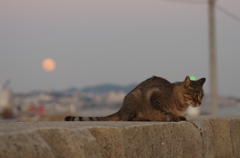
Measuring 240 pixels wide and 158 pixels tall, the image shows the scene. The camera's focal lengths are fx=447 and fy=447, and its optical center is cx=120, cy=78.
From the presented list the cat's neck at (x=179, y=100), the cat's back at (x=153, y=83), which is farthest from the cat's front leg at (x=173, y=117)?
the cat's back at (x=153, y=83)

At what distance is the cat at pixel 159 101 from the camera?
5840mm

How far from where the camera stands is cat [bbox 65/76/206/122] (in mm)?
5840

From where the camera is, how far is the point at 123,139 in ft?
11.1

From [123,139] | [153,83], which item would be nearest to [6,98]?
[153,83]

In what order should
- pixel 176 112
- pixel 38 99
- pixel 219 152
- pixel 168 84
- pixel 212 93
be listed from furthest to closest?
pixel 38 99, pixel 212 93, pixel 168 84, pixel 176 112, pixel 219 152

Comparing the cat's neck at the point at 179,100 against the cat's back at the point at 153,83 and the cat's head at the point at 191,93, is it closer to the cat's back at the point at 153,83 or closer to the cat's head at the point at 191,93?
the cat's head at the point at 191,93

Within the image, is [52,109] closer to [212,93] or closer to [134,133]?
[212,93]

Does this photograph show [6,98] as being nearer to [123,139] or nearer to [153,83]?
[153,83]

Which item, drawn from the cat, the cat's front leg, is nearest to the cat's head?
the cat

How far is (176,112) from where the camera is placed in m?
5.95

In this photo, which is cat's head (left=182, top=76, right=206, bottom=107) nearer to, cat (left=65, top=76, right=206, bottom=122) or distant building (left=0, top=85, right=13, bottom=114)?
cat (left=65, top=76, right=206, bottom=122)

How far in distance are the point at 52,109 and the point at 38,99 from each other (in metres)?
10.1

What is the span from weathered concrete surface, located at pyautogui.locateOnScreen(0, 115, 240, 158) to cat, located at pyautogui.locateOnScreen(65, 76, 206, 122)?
2.88ft

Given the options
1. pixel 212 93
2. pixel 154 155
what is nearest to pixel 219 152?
pixel 154 155
